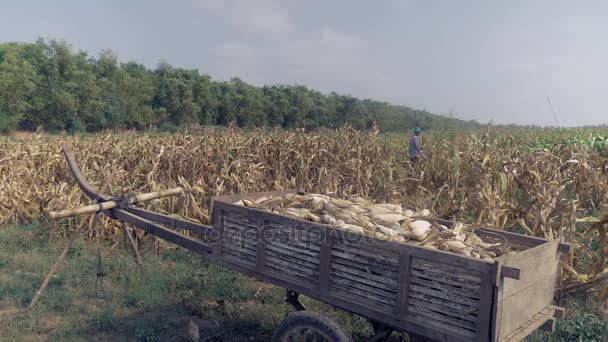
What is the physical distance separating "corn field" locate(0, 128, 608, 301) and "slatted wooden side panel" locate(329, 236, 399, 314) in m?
2.95

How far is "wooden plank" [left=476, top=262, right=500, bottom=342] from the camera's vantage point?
255 centimetres

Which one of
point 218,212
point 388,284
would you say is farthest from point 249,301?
point 388,284

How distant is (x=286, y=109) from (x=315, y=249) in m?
35.3

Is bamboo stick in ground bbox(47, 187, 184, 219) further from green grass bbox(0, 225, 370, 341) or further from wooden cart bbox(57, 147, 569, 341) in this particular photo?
green grass bbox(0, 225, 370, 341)

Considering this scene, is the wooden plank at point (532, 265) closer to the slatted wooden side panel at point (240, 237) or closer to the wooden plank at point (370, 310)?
the wooden plank at point (370, 310)

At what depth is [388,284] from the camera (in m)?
2.99

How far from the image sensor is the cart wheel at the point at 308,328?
10.5 feet

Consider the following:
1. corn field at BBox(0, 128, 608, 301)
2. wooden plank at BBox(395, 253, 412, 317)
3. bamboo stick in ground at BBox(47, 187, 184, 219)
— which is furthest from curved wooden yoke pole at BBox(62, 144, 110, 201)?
wooden plank at BBox(395, 253, 412, 317)

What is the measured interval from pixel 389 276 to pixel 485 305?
0.61 m

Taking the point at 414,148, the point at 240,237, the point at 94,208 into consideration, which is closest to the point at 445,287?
the point at 240,237

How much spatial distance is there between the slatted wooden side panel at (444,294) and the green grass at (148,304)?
170 centimetres

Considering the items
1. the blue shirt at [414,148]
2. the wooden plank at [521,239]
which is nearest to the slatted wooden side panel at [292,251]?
the wooden plank at [521,239]

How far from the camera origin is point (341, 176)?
8156mm

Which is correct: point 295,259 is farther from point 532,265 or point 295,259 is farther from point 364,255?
point 532,265
